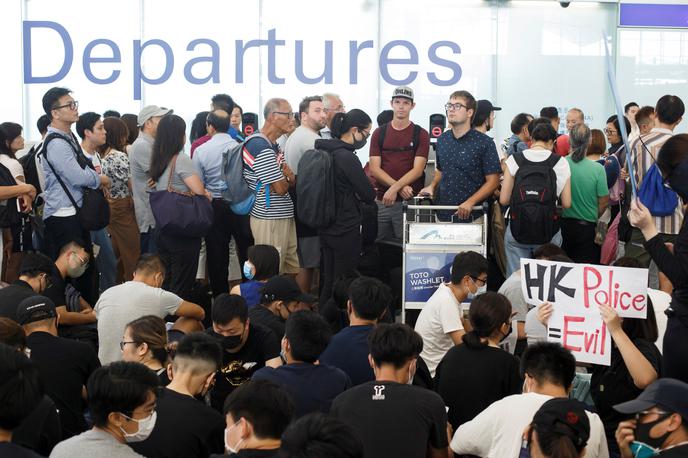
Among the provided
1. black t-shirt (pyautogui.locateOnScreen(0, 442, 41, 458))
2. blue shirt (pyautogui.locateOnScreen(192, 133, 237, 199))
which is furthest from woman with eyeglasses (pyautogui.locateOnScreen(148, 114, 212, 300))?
black t-shirt (pyautogui.locateOnScreen(0, 442, 41, 458))

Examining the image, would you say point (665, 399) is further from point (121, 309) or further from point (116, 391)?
point (121, 309)

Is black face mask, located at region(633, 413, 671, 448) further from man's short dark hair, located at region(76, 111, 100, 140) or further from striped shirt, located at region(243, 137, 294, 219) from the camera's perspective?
man's short dark hair, located at region(76, 111, 100, 140)

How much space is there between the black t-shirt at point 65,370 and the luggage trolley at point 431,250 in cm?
314

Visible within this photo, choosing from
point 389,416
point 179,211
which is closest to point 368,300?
point 389,416

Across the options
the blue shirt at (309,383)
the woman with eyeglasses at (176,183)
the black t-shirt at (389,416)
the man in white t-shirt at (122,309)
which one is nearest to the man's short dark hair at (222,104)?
the woman with eyeglasses at (176,183)

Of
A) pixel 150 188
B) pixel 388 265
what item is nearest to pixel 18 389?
pixel 150 188

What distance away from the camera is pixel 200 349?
403 centimetres

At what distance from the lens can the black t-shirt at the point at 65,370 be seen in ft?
15.3

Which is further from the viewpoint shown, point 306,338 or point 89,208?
point 89,208

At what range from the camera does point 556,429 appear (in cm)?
307

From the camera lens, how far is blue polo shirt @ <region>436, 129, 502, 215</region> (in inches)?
298

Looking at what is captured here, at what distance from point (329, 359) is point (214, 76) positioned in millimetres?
9094

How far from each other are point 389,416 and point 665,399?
3.35 feet

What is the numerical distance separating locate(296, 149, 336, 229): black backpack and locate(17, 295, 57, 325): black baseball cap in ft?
9.38
